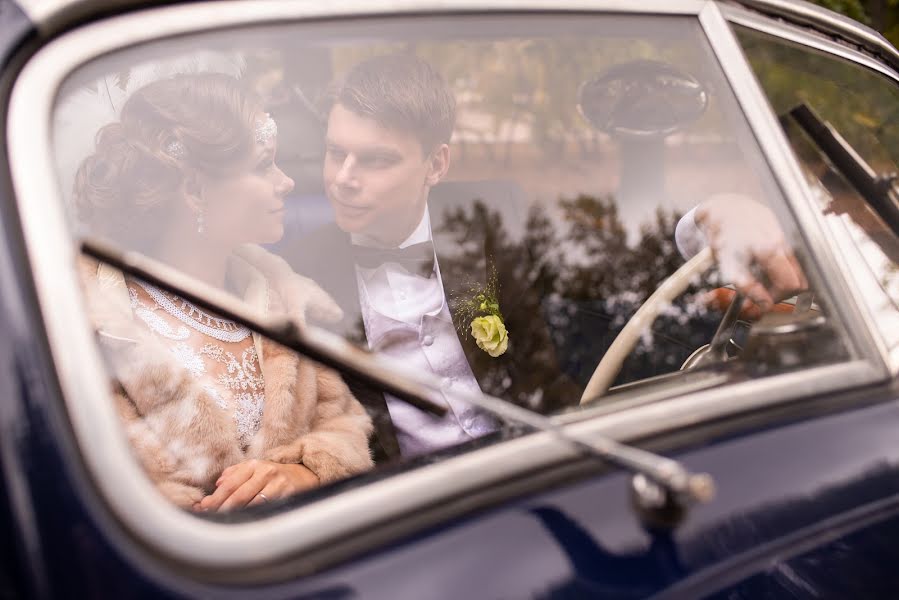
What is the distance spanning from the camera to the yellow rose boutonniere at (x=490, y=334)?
1.93 m

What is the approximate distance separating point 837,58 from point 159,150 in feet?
4.80

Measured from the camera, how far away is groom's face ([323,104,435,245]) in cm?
184

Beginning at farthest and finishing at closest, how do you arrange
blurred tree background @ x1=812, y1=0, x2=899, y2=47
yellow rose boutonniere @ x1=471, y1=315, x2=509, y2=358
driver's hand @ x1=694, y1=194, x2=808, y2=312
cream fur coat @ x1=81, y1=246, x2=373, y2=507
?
blurred tree background @ x1=812, y1=0, x2=899, y2=47, yellow rose boutonniere @ x1=471, y1=315, x2=509, y2=358, driver's hand @ x1=694, y1=194, x2=808, y2=312, cream fur coat @ x1=81, y1=246, x2=373, y2=507

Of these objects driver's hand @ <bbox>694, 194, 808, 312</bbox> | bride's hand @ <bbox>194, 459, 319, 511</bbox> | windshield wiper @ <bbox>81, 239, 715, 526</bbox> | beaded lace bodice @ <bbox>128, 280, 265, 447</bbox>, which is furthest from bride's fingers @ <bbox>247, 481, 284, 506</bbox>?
driver's hand @ <bbox>694, 194, 808, 312</bbox>

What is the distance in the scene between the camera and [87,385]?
92cm

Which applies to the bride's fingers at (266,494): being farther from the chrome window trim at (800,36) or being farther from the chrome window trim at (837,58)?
the chrome window trim at (800,36)

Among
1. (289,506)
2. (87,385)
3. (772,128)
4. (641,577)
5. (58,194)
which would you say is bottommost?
(641,577)

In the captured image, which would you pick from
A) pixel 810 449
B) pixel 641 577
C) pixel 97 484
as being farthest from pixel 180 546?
pixel 810 449

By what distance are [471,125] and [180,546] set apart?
1148 millimetres

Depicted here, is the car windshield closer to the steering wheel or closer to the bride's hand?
the steering wheel

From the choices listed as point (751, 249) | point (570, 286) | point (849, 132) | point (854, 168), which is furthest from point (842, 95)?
point (570, 286)

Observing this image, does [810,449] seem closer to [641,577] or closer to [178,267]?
[641,577]

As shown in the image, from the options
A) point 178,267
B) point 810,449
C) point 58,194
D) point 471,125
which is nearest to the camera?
point 58,194

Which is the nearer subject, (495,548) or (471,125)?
(495,548)
